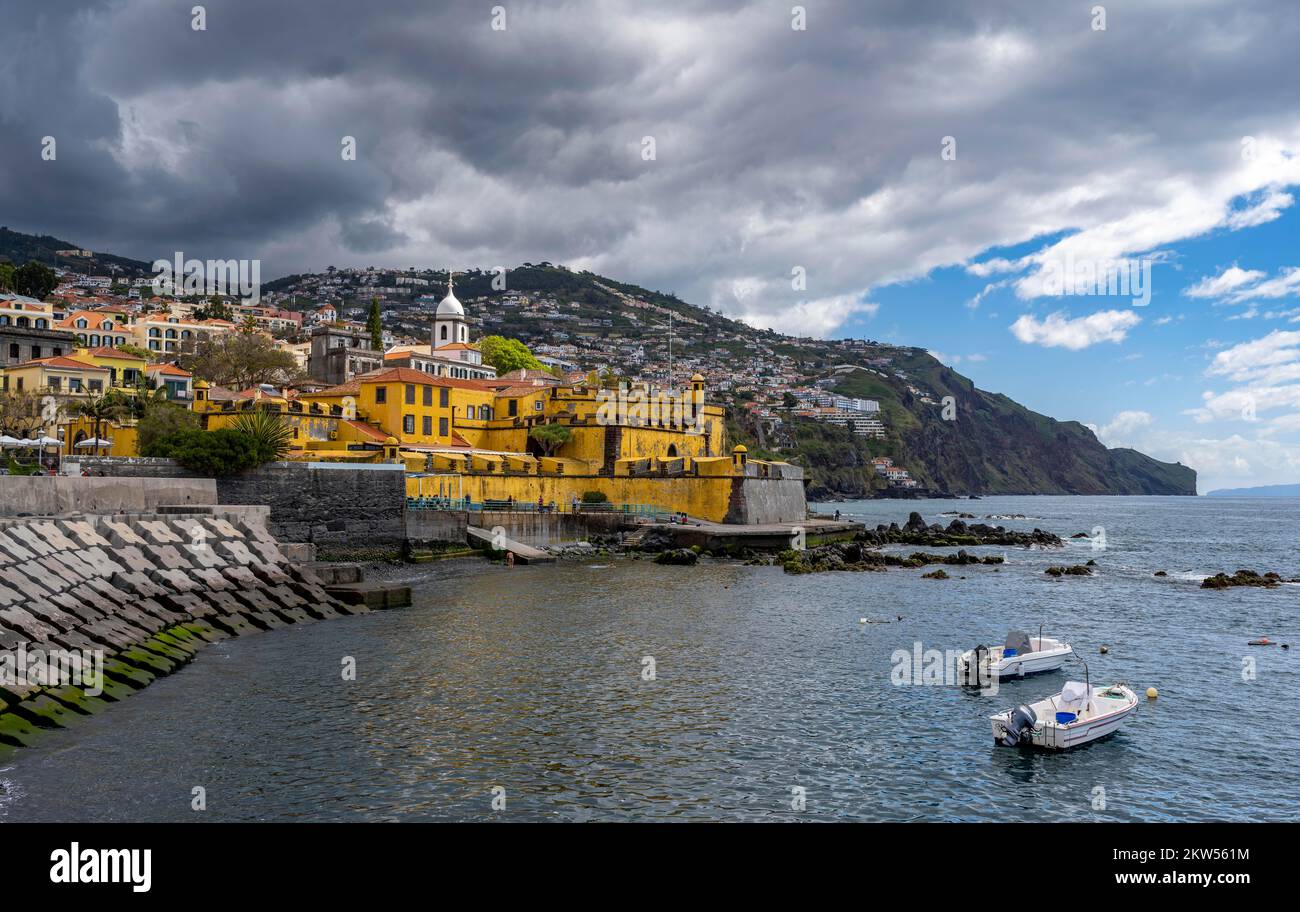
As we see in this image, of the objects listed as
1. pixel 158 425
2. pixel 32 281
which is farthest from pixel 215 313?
pixel 158 425

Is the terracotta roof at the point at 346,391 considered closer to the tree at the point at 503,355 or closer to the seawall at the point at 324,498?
the seawall at the point at 324,498

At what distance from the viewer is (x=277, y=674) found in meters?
18.8

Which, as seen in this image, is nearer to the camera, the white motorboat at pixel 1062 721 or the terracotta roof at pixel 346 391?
the white motorboat at pixel 1062 721

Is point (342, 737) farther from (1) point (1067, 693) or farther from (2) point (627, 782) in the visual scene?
(1) point (1067, 693)

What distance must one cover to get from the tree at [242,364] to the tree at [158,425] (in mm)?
21742

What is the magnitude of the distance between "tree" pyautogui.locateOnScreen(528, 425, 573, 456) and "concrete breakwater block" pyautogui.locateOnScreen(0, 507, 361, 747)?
2361cm

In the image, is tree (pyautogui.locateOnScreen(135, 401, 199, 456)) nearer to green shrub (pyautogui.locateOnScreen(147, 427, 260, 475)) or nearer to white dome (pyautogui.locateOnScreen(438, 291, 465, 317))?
green shrub (pyautogui.locateOnScreen(147, 427, 260, 475))

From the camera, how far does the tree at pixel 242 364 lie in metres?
67.4

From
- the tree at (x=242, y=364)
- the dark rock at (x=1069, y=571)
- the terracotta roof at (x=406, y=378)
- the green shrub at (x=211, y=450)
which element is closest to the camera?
the green shrub at (x=211, y=450)

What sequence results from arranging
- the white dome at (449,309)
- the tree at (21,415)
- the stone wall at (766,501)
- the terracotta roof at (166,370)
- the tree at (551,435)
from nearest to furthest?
the tree at (21,415) → the stone wall at (766,501) → the tree at (551,435) → the terracotta roof at (166,370) → the white dome at (449,309)

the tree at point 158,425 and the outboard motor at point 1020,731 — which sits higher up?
the tree at point 158,425

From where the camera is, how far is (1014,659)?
67.8ft

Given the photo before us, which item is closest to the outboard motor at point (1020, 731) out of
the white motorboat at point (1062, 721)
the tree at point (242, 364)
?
the white motorboat at point (1062, 721)

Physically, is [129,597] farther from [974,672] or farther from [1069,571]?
[1069,571]
